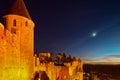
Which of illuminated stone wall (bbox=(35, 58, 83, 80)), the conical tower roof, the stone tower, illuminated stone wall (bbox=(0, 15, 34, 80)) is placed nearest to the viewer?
illuminated stone wall (bbox=(0, 15, 34, 80))

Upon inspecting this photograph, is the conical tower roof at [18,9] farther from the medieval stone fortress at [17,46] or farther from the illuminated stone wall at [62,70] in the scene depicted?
the illuminated stone wall at [62,70]

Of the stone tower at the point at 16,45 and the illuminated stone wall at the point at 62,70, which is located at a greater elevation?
the stone tower at the point at 16,45

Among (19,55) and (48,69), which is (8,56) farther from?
(48,69)

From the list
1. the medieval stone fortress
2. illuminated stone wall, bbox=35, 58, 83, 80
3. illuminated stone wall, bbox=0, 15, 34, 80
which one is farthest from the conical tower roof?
illuminated stone wall, bbox=35, 58, 83, 80

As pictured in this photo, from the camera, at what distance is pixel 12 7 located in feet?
70.3

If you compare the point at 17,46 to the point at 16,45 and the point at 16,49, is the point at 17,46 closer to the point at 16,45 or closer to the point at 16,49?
the point at 16,45

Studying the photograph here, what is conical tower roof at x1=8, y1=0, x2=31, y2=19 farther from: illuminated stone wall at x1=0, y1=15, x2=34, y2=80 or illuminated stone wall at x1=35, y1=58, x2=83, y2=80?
illuminated stone wall at x1=35, y1=58, x2=83, y2=80

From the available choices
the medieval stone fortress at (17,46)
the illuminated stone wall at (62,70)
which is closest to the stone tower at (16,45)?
the medieval stone fortress at (17,46)

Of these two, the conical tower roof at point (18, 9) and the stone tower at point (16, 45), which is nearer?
the stone tower at point (16, 45)

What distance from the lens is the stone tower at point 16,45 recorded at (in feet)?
56.8

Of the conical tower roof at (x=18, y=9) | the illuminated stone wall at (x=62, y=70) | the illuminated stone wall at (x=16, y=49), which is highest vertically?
the conical tower roof at (x=18, y=9)

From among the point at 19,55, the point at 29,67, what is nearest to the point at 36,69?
the point at 29,67

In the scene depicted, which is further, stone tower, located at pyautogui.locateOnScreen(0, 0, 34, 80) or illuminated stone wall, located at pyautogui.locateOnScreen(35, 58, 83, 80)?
illuminated stone wall, located at pyautogui.locateOnScreen(35, 58, 83, 80)

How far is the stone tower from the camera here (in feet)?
56.8
